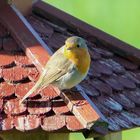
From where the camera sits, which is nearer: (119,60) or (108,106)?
(108,106)

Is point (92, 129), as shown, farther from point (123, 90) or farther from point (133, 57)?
point (133, 57)

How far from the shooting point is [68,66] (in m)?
4.44

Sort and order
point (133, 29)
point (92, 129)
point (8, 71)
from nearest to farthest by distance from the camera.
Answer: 1. point (92, 129)
2. point (8, 71)
3. point (133, 29)

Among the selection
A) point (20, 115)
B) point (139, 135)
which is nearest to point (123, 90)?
point (20, 115)

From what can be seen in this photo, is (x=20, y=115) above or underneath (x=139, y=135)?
above

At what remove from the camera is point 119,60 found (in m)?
4.88

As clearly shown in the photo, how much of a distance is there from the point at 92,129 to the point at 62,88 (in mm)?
365

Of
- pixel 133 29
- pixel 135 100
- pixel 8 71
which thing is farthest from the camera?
pixel 133 29

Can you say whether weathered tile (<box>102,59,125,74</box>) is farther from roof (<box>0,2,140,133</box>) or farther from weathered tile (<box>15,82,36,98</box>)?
weathered tile (<box>15,82,36,98</box>)

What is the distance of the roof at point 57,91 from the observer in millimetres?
4043

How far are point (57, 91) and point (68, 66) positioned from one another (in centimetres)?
24

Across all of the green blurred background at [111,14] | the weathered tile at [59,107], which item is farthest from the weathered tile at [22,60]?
the green blurred background at [111,14]

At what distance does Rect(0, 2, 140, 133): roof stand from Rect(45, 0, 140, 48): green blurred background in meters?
4.22

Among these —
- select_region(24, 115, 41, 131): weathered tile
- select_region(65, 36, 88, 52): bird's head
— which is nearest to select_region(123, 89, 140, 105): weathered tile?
select_region(65, 36, 88, 52): bird's head
